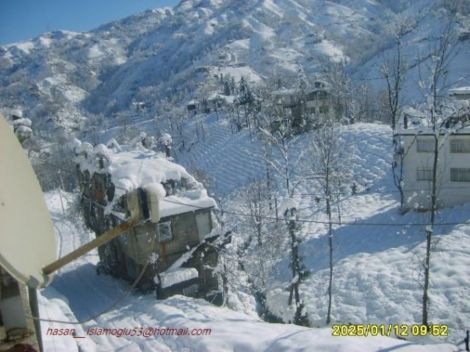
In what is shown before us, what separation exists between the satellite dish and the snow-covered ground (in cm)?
488

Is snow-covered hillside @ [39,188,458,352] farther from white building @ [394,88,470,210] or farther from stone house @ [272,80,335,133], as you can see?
stone house @ [272,80,335,133]

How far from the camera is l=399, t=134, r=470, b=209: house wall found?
28.3 metres

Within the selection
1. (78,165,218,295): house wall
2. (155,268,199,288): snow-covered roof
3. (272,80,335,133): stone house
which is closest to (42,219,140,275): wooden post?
(78,165,218,295): house wall

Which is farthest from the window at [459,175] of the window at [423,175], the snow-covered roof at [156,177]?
the snow-covered roof at [156,177]

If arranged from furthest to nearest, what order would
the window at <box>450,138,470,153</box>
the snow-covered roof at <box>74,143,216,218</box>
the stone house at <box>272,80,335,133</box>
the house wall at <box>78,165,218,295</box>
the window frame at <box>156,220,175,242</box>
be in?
the stone house at <box>272,80,335,133</box>
the window at <box>450,138,470,153</box>
the window frame at <box>156,220,175,242</box>
the house wall at <box>78,165,218,295</box>
the snow-covered roof at <box>74,143,216,218</box>

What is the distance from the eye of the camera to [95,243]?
3443 mm

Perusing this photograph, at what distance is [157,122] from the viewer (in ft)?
339

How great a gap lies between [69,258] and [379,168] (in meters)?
39.6

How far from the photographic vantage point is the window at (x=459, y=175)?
28391 millimetres

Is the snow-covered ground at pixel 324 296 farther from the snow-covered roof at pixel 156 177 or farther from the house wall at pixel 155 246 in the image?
the snow-covered roof at pixel 156 177

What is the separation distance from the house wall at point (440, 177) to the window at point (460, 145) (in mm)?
154

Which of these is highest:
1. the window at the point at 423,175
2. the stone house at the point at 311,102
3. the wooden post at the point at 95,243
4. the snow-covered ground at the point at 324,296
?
the stone house at the point at 311,102

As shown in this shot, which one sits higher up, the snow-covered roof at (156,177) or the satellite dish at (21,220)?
the satellite dish at (21,220)

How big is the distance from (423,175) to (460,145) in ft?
9.98
